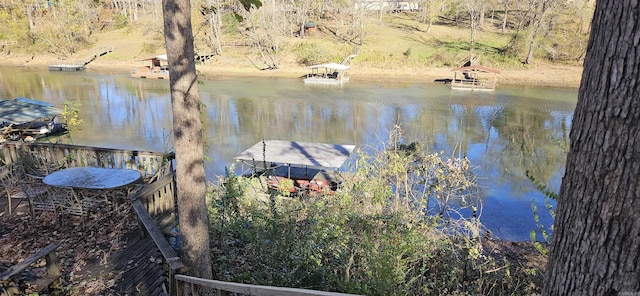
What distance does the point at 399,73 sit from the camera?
35.8m

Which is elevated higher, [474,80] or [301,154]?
[474,80]

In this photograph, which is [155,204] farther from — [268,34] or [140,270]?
[268,34]

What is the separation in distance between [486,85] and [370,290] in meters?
29.0

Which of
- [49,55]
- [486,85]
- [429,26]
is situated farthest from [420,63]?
[49,55]

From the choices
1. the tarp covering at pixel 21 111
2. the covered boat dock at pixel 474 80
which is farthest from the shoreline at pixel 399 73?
the tarp covering at pixel 21 111

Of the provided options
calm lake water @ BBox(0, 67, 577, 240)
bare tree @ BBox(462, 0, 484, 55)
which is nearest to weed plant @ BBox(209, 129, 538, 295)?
calm lake water @ BBox(0, 67, 577, 240)

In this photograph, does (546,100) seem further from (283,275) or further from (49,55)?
(49,55)

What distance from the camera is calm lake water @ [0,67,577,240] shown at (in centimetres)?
1272

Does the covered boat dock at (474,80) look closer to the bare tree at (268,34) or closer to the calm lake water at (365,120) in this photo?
the calm lake water at (365,120)

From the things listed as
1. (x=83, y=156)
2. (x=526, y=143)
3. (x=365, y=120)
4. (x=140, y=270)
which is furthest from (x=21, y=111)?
(x=526, y=143)

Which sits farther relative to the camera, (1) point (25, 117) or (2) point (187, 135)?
A: (1) point (25, 117)

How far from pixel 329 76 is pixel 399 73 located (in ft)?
21.7

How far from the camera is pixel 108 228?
19.6ft

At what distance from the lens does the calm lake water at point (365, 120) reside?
41.7 feet
